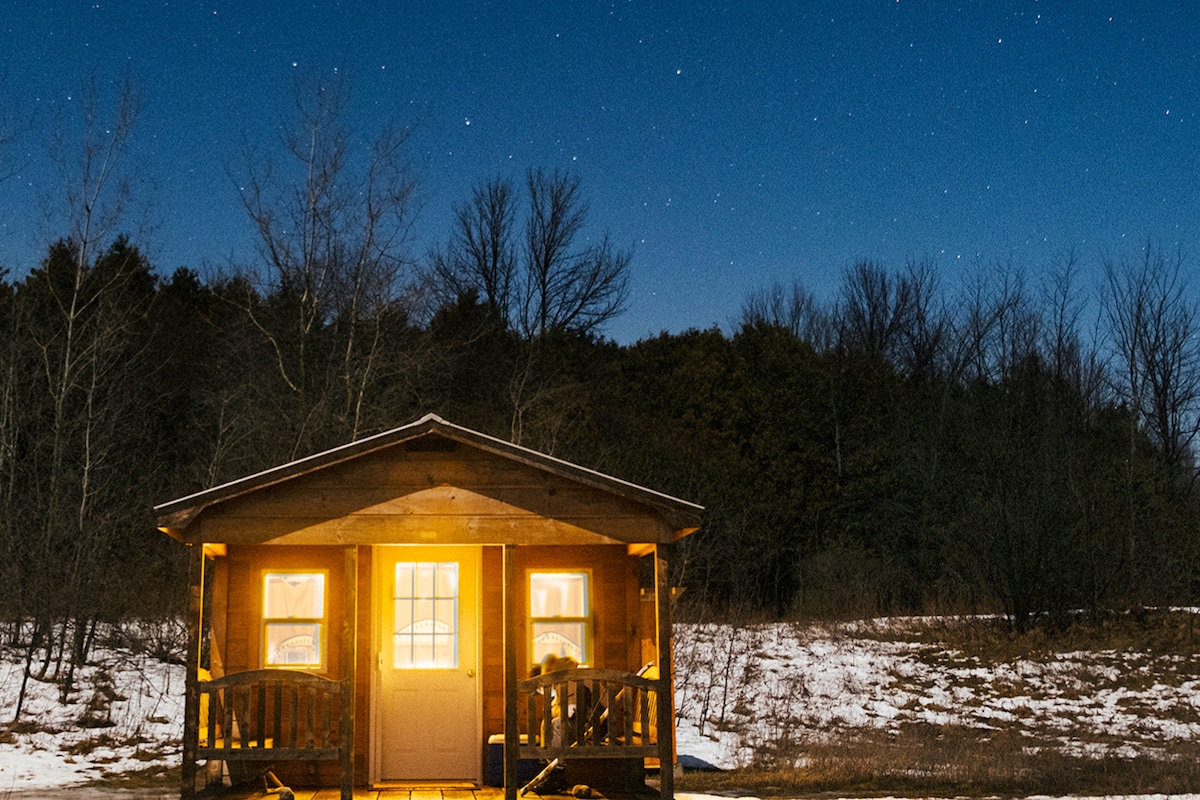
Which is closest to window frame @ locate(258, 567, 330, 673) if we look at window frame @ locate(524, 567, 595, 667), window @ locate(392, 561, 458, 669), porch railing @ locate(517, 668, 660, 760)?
window @ locate(392, 561, 458, 669)

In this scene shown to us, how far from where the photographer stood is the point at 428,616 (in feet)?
38.5

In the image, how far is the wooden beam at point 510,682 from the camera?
1005cm

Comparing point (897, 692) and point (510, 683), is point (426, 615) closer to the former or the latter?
point (510, 683)

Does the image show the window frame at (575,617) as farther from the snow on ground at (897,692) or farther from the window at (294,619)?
the snow on ground at (897,692)

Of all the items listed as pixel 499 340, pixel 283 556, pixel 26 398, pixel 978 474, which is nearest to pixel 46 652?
pixel 26 398

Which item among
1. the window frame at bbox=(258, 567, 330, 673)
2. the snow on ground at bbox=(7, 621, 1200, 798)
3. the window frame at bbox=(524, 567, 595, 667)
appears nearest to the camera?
the window frame at bbox=(258, 567, 330, 673)

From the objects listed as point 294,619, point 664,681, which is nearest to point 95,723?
point 294,619

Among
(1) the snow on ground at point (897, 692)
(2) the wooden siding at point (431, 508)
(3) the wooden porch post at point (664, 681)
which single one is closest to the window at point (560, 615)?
(2) the wooden siding at point (431, 508)

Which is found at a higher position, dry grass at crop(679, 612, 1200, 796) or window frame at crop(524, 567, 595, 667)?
window frame at crop(524, 567, 595, 667)

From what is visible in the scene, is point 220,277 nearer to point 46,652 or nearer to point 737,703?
point 46,652

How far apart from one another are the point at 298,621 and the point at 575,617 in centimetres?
273

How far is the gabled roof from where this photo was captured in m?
10.4

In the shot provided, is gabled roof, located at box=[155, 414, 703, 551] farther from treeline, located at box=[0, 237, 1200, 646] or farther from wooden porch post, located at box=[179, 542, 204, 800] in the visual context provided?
treeline, located at box=[0, 237, 1200, 646]

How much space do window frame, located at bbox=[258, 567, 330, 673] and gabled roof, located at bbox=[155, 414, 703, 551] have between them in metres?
1.25
